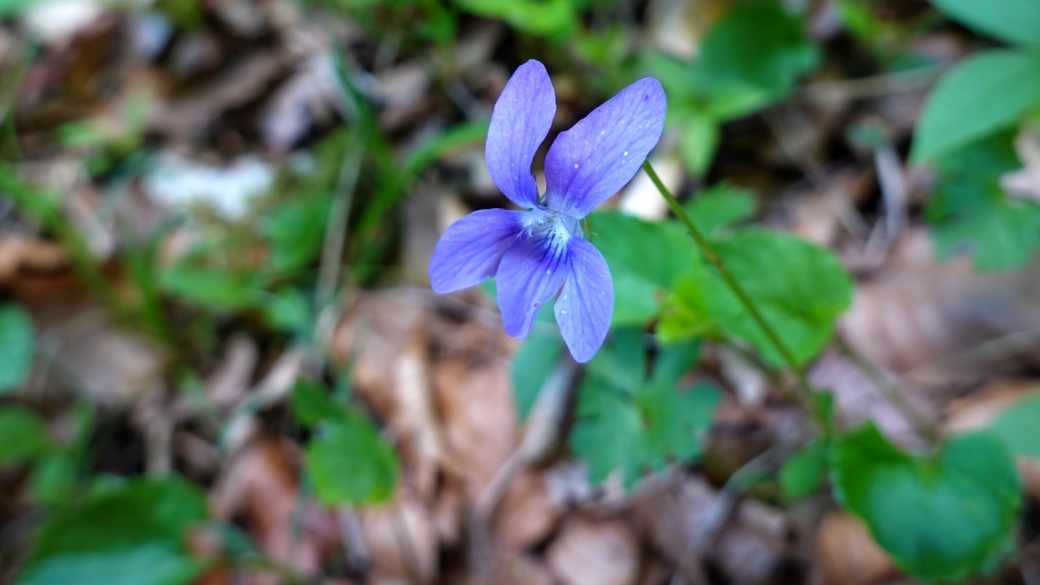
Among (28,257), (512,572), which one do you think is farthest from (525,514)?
(28,257)

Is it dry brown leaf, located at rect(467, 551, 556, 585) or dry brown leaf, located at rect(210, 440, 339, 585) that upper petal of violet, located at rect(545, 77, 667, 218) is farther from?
dry brown leaf, located at rect(210, 440, 339, 585)

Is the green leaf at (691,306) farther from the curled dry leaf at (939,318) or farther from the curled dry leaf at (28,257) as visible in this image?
Answer: the curled dry leaf at (28,257)

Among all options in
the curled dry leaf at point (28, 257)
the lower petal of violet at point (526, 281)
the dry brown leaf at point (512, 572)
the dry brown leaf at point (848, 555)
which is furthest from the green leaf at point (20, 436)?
the dry brown leaf at point (848, 555)

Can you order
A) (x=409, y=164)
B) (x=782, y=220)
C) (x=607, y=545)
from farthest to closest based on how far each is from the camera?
(x=409, y=164) < (x=782, y=220) < (x=607, y=545)

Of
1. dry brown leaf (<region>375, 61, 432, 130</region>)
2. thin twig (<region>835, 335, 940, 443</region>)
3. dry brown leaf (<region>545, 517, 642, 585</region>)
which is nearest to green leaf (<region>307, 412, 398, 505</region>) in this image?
dry brown leaf (<region>545, 517, 642, 585</region>)

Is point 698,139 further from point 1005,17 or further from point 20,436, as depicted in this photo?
point 20,436

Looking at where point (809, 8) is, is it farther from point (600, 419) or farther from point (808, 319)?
point (600, 419)

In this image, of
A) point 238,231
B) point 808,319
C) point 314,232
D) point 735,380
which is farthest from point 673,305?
point 238,231
